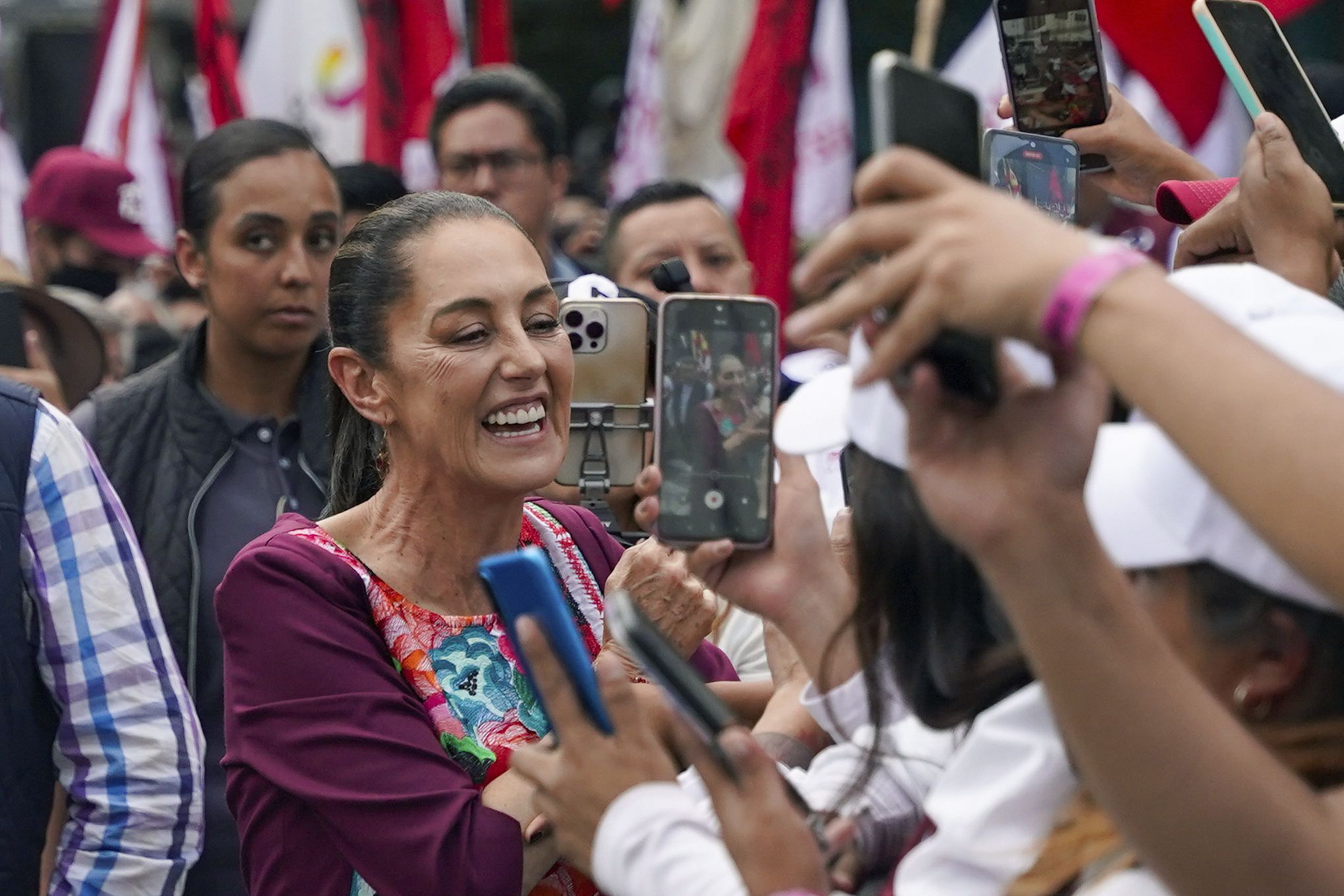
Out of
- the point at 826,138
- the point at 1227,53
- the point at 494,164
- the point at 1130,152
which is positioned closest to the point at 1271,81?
the point at 1227,53

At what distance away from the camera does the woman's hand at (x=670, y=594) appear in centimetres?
256

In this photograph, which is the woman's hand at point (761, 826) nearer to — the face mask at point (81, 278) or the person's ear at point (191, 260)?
the person's ear at point (191, 260)

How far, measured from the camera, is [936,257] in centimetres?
130

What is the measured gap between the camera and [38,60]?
1252cm

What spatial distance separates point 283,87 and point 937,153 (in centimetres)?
623

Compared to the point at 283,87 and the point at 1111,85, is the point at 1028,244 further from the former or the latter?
the point at 283,87

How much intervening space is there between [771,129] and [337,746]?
3982mm

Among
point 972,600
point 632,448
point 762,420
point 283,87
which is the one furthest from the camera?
point 283,87

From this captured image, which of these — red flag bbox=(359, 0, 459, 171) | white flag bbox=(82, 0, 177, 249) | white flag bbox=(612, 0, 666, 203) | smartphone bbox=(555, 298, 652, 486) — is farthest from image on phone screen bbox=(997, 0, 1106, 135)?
white flag bbox=(612, 0, 666, 203)

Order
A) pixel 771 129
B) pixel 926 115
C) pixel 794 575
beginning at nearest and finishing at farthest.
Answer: pixel 926 115
pixel 794 575
pixel 771 129

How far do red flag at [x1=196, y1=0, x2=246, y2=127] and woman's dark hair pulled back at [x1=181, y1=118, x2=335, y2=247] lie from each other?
2.33 m

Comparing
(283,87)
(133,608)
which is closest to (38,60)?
(283,87)

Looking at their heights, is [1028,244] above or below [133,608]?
A: above

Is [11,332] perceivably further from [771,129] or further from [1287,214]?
[771,129]
